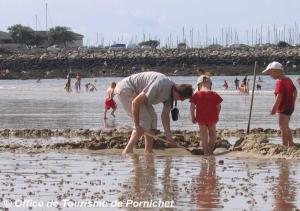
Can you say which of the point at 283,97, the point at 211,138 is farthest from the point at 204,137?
the point at 283,97

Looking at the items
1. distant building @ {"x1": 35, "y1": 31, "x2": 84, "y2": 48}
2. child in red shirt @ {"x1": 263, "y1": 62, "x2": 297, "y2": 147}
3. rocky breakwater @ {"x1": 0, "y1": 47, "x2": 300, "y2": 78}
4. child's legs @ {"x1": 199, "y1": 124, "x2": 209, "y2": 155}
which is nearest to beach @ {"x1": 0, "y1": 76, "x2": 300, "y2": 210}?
child's legs @ {"x1": 199, "y1": 124, "x2": 209, "y2": 155}

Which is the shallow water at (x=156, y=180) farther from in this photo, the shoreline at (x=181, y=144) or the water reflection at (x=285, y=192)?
the shoreline at (x=181, y=144)

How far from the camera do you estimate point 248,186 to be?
9.66 m

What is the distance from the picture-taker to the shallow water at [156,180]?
8.76 m

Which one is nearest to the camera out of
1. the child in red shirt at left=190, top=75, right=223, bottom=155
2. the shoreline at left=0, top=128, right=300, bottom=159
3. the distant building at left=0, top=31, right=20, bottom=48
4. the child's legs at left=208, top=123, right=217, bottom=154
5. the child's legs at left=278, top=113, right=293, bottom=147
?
the shoreline at left=0, top=128, right=300, bottom=159

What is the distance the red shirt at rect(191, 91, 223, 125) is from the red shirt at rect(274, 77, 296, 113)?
101 cm

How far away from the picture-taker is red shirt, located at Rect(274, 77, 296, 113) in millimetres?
13102

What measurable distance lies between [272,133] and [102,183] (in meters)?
8.03

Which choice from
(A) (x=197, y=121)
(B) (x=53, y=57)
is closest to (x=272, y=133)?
(A) (x=197, y=121)

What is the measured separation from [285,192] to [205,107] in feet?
14.0

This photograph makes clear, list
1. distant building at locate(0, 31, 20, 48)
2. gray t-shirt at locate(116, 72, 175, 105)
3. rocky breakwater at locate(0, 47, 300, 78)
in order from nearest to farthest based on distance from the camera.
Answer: gray t-shirt at locate(116, 72, 175, 105), rocky breakwater at locate(0, 47, 300, 78), distant building at locate(0, 31, 20, 48)

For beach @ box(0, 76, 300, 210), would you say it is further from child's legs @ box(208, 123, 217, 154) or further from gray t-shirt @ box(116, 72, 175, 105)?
gray t-shirt @ box(116, 72, 175, 105)

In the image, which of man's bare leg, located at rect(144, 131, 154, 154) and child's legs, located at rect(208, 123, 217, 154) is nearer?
man's bare leg, located at rect(144, 131, 154, 154)

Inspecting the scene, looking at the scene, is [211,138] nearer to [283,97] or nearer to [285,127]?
[285,127]
